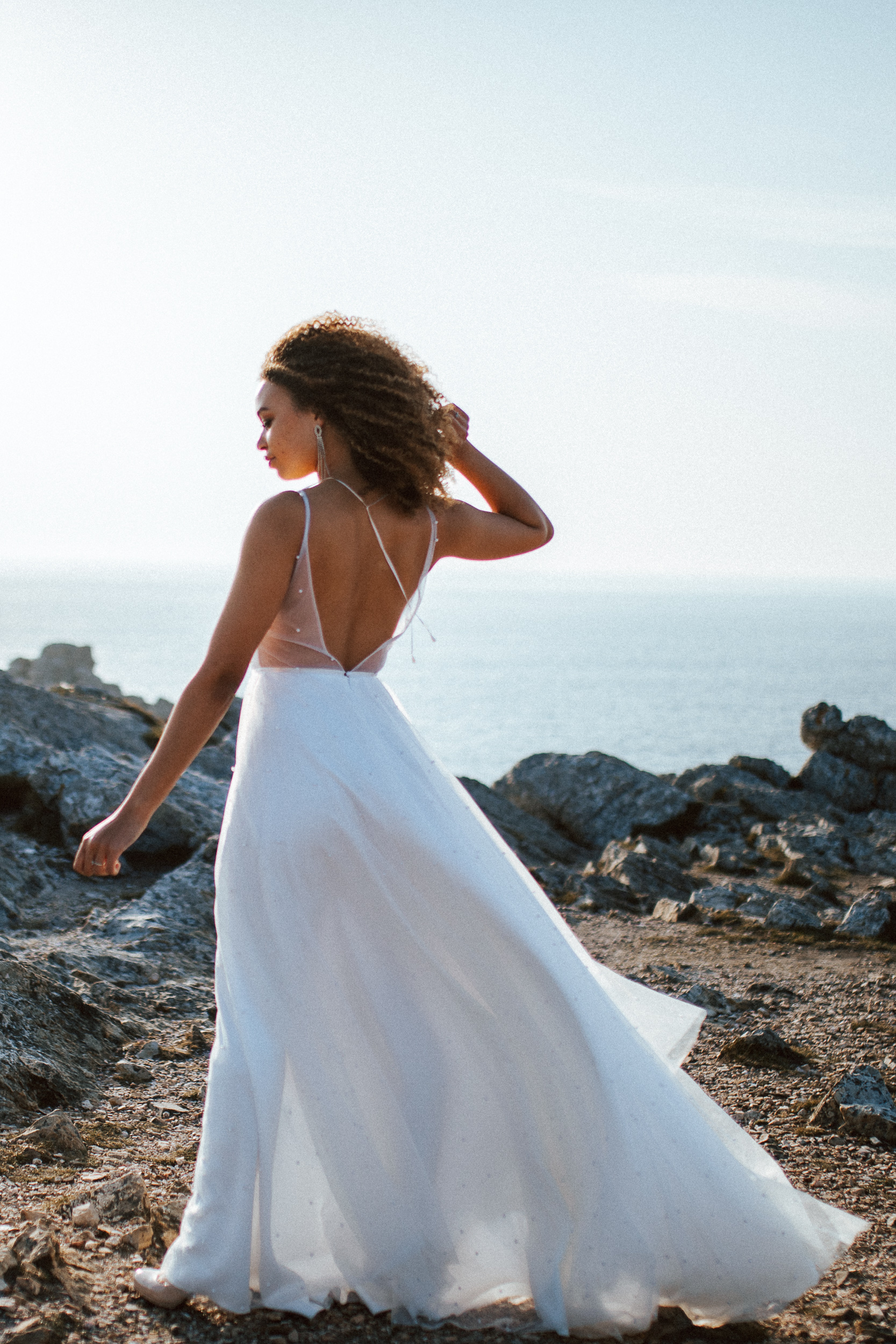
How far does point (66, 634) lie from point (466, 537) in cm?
13493

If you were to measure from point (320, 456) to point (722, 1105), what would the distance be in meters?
3.17

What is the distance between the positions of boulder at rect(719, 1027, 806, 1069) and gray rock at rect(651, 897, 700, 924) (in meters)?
3.03

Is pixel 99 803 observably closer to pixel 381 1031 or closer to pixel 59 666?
pixel 381 1031

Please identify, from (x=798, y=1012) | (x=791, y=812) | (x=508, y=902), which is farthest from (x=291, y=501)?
(x=791, y=812)

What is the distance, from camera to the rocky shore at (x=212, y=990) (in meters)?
3.00

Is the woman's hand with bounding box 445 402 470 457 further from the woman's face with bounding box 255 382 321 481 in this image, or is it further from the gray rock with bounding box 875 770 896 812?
the gray rock with bounding box 875 770 896 812

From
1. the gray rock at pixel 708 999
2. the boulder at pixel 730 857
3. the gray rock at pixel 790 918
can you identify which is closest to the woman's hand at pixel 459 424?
the gray rock at pixel 708 999

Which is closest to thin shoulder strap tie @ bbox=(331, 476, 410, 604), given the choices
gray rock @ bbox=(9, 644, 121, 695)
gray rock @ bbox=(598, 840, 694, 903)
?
gray rock @ bbox=(598, 840, 694, 903)

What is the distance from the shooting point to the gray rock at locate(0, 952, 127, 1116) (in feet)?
14.0

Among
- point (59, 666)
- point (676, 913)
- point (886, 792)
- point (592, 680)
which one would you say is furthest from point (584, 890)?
point (592, 680)

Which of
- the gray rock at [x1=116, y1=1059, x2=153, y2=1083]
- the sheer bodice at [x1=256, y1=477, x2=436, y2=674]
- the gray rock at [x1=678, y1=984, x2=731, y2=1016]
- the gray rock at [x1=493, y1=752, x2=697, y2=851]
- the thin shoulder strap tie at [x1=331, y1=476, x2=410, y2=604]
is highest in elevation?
the thin shoulder strap tie at [x1=331, y1=476, x2=410, y2=604]

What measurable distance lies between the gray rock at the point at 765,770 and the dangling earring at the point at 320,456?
11.8 meters

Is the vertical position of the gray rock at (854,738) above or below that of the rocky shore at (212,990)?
above

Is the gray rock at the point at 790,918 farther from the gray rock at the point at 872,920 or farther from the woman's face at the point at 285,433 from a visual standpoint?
the woman's face at the point at 285,433
